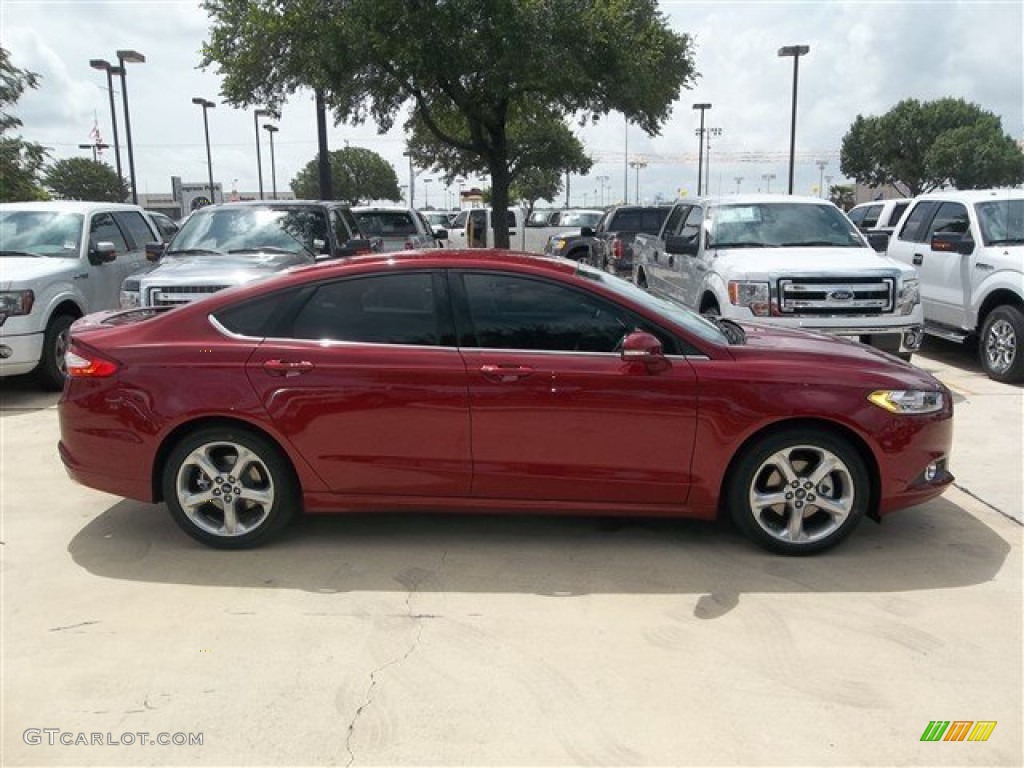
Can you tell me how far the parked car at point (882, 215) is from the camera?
15868mm

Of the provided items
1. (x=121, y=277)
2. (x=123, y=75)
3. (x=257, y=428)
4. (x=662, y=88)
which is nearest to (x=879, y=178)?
(x=662, y=88)

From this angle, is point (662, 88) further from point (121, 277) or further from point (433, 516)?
point (433, 516)

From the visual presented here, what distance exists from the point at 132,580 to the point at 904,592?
12.5 ft

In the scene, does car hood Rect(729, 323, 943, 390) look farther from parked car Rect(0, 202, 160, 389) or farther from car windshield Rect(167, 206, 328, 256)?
parked car Rect(0, 202, 160, 389)

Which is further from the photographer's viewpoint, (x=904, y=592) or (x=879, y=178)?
(x=879, y=178)

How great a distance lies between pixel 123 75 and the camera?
27094 millimetres

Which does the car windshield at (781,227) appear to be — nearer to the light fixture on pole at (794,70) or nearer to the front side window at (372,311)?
the front side window at (372,311)

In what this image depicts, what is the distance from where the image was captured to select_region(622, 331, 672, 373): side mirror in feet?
13.5

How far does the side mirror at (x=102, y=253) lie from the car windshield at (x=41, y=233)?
0.16 metres

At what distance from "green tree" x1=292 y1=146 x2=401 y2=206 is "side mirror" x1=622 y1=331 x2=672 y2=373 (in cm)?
6642

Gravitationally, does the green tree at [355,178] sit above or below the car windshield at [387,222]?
above

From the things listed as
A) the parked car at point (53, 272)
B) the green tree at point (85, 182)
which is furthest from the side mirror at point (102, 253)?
the green tree at point (85, 182)

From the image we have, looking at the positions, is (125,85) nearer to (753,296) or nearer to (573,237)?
(573,237)

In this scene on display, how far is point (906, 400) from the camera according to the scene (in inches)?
170
